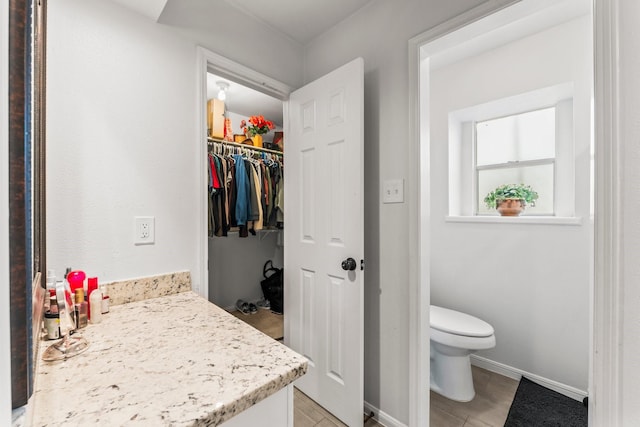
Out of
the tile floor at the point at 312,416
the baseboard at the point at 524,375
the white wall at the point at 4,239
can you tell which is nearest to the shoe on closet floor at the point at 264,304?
the tile floor at the point at 312,416

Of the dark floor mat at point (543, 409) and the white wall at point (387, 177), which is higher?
the white wall at point (387, 177)

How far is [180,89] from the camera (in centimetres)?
134

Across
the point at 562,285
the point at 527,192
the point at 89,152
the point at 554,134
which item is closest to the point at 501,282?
the point at 562,285

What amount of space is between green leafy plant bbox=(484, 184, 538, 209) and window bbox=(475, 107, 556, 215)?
0.03 m

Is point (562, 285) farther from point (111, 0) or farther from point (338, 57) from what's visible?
point (111, 0)

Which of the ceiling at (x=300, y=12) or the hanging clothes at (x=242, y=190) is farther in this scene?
the hanging clothes at (x=242, y=190)

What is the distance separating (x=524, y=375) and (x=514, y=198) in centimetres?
124

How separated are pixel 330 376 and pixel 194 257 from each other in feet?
3.37

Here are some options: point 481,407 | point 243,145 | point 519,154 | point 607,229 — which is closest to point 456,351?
point 481,407

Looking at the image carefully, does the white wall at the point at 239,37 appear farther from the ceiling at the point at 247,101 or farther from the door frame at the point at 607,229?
the door frame at the point at 607,229

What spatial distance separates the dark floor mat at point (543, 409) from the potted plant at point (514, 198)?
3.85 feet

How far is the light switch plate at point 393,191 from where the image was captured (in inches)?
55.7

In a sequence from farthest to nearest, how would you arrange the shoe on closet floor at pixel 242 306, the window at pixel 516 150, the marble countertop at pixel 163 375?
the shoe on closet floor at pixel 242 306
the window at pixel 516 150
the marble countertop at pixel 163 375

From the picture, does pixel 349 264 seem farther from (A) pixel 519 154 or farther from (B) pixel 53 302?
(A) pixel 519 154
